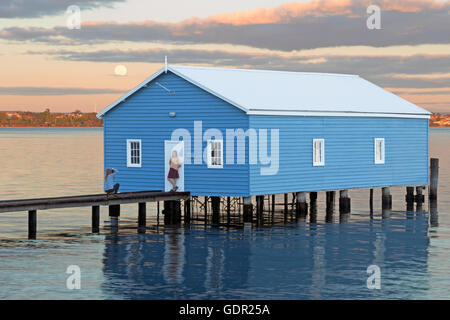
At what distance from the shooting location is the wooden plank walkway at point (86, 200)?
33625 mm

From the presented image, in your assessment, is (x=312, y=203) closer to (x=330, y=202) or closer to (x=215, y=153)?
(x=330, y=202)

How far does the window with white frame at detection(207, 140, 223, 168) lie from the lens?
37.7 meters

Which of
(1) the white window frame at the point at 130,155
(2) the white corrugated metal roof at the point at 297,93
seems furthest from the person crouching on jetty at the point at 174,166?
(2) the white corrugated metal roof at the point at 297,93

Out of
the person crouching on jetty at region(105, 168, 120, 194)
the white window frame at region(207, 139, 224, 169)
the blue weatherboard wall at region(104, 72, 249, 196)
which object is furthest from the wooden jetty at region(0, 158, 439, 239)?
the white window frame at region(207, 139, 224, 169)

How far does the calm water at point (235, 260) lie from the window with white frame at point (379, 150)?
2.80 meters

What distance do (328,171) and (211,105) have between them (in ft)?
23.0

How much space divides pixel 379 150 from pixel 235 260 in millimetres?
17356

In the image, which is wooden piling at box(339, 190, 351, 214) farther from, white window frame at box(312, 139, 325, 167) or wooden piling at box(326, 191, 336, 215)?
white window frame at box(312, 139, 325, 167)

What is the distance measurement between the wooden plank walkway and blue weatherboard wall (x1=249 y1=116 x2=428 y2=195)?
12.6ft

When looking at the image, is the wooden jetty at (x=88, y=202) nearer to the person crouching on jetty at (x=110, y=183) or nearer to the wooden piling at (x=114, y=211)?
the person crouching on jetty at (x=110, y=183)
